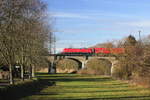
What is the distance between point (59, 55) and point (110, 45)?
103 ft

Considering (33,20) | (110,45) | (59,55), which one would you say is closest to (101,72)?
(110,45)

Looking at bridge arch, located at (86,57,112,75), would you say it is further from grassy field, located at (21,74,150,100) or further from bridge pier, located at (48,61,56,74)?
grassy field, located at (21,74,150,100)

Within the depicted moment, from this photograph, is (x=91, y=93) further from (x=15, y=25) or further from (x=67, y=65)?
(x=67, y=65)

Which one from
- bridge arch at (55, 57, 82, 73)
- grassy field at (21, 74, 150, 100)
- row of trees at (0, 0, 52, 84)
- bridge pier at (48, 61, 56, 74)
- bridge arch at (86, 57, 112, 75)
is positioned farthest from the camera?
bridge arch at (55, 57, 82, 73)

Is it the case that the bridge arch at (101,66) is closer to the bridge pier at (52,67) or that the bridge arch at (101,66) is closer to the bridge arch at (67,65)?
the bridge pier at (52,67)

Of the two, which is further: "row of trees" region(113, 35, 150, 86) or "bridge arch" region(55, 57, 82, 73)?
"bridge arch" region(55, 57, 82, 73)

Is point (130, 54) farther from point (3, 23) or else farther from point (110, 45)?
point (3, 23)

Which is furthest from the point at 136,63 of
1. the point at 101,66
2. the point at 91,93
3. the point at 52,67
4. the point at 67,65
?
A: the point at 67,65

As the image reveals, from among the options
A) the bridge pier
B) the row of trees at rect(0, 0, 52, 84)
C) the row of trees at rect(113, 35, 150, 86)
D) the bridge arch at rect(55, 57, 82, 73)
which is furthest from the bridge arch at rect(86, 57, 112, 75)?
the row of trees at rect(0, 0, 52, 84)

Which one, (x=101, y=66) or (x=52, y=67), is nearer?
(x=101, y=66)

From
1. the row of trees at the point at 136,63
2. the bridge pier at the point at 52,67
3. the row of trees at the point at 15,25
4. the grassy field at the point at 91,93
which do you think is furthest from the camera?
the bridge pier at the point at 52,67

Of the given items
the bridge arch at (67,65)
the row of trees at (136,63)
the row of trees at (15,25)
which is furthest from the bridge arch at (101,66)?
the row of trees at (15,25)

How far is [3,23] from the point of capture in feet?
66.2

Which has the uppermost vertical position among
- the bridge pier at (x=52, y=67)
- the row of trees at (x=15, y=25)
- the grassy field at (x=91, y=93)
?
the row of trees at (x=15, y=25)
